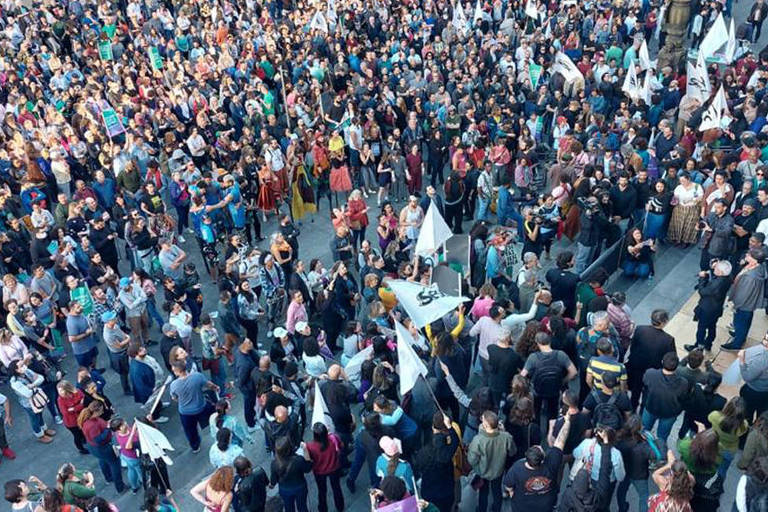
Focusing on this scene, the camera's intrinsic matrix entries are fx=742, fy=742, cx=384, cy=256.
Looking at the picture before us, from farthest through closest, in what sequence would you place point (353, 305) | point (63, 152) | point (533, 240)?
point (63, 152) → point (533, 240) → point (353, 305)

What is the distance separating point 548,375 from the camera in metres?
8.34

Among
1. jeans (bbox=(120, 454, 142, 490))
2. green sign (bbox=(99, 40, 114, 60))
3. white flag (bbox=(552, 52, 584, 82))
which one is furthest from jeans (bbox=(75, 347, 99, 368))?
green sign (bbox=(99, 40, 114, 60))

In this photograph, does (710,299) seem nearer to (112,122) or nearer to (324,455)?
(324,455)

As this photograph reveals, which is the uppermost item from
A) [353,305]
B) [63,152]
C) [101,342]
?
[63,152]

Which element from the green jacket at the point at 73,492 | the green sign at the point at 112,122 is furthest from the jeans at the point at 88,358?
the green sign at the point at 112,122

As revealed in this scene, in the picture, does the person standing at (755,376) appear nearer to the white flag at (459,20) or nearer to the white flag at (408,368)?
the white flag at (408,368)

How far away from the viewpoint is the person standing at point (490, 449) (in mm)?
7234

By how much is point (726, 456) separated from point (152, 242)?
914cm

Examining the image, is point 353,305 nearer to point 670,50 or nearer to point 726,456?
point 726,456

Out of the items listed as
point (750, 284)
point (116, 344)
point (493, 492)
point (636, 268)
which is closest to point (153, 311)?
point (116, 344)

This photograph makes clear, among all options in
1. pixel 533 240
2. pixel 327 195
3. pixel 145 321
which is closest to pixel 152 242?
pixel 145 321

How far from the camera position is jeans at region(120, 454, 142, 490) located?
8805 mm

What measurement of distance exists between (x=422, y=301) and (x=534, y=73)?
10633 mm

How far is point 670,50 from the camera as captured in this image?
19.2 m
